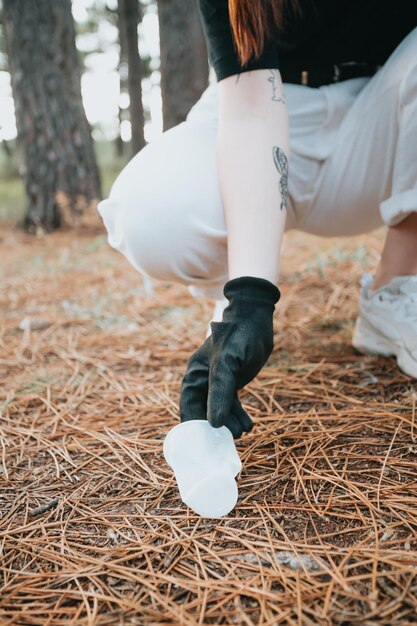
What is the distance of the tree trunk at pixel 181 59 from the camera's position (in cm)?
385

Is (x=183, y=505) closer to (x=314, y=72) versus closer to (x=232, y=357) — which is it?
(x=232, y=357)

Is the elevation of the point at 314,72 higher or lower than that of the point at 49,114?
higher

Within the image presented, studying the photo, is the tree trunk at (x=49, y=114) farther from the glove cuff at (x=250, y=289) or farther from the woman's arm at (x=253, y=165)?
the glove cuff at (x=250, y=289)

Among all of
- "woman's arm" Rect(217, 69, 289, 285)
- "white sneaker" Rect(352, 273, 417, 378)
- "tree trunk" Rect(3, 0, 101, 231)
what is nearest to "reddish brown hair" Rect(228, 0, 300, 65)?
"woman's arm" Rect(217, 69, 289, 285)

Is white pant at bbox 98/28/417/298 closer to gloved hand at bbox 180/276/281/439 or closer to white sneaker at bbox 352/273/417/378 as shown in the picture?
white sneaker at bbox 352/273/417/378

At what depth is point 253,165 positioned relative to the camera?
3.46 feet

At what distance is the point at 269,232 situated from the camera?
996 millimetres

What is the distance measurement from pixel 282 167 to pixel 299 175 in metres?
0.26

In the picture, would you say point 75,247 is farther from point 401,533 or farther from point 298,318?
point 401,533

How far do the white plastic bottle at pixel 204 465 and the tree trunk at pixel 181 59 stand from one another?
3.45 metres

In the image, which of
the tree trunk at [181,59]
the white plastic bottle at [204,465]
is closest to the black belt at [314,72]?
the white plastic bottle at [204,465]

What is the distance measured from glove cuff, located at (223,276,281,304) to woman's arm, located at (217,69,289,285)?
0.04m

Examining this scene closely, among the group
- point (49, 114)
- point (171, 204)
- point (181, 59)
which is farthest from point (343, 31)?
point (49, 114)

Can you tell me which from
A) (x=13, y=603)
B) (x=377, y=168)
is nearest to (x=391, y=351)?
(x=377, y=168)
